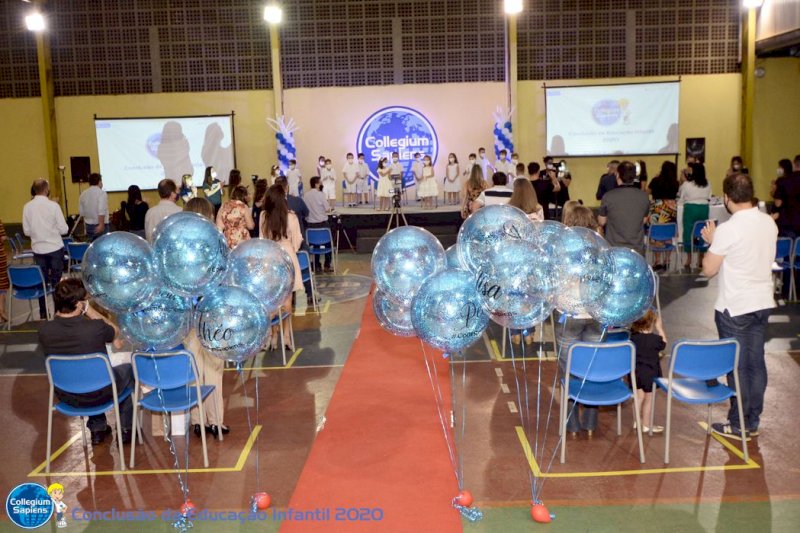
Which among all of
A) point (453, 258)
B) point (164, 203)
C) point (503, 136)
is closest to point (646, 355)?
point (453, 258)

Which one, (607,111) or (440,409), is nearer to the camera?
(440,409)

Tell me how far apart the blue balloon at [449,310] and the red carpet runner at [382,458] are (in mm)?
931

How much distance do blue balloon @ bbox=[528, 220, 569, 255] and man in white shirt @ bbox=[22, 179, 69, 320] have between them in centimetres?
619

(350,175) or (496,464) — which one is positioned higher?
(350,175)

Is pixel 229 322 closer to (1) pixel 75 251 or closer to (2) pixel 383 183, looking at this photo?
(1) pixel 75 251

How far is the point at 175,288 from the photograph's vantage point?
4.12 meters

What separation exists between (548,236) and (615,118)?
46.4 ft

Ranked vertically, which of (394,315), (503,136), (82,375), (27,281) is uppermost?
(503,136)

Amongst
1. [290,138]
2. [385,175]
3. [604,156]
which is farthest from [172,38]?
[604,156]

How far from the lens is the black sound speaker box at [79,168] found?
52.8 ft

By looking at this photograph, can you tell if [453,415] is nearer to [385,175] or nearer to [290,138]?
[385,175]

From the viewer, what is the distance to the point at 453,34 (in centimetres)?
1758

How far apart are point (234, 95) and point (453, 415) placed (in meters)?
14.0

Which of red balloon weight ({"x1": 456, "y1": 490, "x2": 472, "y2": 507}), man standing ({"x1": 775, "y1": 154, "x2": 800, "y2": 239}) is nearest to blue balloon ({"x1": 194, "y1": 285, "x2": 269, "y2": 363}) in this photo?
red balloon weight ({"x1": 456, "y1": 490, "x2": 472, "y2": 507})
